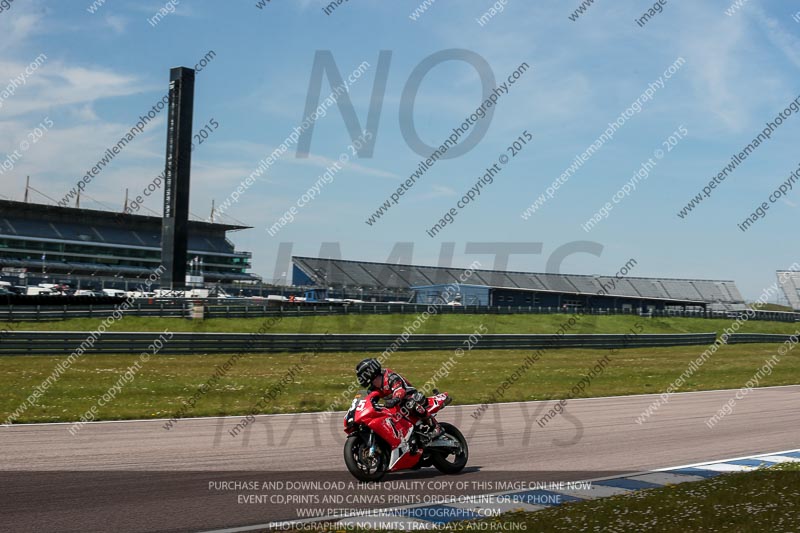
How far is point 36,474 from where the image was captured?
30.7 ft

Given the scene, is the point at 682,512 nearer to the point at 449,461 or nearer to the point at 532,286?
the point at 449,461

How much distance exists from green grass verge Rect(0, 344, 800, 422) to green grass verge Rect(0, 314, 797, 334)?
9166 millimetres

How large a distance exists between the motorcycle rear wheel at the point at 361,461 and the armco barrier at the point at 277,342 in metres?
20.6

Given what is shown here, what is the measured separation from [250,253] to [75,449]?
128 m

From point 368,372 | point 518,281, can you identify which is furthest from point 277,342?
point 518,281

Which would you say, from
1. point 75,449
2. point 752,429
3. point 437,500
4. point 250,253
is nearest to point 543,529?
point 437,500

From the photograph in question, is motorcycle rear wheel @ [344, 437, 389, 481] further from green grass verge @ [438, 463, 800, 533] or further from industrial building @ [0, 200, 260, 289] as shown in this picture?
industrial building @ [0, 200, 260, 289]

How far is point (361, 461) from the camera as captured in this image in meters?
9.26

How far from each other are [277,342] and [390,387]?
22669 mm

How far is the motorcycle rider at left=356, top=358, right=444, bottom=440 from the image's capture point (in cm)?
951

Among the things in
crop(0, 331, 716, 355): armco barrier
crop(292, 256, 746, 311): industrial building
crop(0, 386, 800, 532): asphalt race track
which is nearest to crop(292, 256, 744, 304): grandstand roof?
crop(292, 256, 746, 311): industrial building

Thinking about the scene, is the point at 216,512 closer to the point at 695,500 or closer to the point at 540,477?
the point at 540,477

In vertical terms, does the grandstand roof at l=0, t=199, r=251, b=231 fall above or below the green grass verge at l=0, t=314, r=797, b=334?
above

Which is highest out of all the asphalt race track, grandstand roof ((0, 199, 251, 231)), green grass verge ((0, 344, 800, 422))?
grandstand roof ((0, 199, 251, 231))
